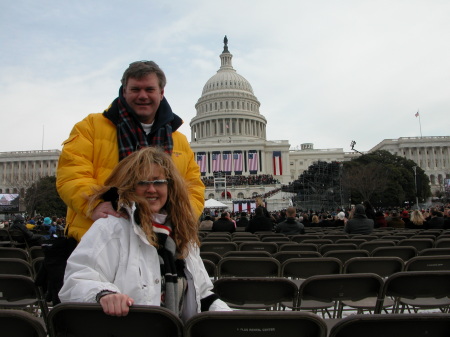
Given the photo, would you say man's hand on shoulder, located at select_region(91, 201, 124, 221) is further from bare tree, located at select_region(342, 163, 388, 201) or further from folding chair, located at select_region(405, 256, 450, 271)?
bare tree, located at select_region(342, 163, 388, 201)


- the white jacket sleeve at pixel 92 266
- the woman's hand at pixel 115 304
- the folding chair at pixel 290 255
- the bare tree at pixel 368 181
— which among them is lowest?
the folding chair at pixel 290 255

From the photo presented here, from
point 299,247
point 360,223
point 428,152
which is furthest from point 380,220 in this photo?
point 428,152

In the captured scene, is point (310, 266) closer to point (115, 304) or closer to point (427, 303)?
point (427, 303)

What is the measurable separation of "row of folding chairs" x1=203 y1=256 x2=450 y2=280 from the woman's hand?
9.31ft

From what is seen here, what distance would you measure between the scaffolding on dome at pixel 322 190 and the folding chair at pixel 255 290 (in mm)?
35971

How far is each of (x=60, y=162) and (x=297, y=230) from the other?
8851 mm

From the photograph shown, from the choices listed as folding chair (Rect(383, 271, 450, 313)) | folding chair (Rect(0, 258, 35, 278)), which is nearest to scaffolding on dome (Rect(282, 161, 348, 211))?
folding chair (Rect(383, 271, 450, 313))

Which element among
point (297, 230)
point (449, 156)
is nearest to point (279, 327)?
point (297, 230)

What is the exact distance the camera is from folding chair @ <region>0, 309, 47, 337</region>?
2.18 metres

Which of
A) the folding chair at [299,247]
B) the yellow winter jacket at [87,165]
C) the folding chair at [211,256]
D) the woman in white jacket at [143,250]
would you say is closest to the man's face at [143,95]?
the yellow winter jacket at [87,165]

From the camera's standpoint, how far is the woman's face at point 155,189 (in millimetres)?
2620

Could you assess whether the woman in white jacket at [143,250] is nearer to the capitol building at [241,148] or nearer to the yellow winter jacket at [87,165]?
the yellow winter jacket at [87,165]

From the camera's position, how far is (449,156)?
335 ft

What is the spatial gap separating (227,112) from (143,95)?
100152 millimetres
